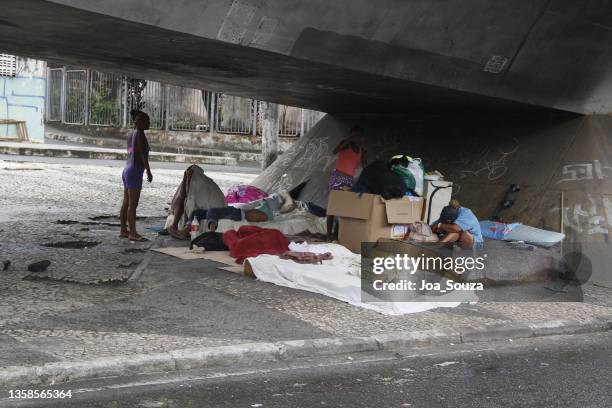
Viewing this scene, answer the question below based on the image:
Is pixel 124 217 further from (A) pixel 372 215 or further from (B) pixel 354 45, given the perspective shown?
(B) pixel 354 45

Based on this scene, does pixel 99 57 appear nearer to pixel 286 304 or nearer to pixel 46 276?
pixel 46 276

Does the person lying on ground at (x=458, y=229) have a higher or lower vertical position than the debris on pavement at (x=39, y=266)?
higher

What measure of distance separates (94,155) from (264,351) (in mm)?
25748

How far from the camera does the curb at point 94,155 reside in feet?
97.0

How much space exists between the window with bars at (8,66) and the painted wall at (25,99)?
182 millimetres

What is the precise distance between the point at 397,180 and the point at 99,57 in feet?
13.8

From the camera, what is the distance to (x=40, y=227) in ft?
40.2

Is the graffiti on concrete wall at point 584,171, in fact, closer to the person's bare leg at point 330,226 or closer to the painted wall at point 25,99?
the person's bare leg at point 330,226

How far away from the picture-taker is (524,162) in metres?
11.9

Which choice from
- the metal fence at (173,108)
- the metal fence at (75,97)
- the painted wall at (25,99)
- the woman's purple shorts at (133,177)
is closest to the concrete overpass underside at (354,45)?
the woman's purple shorts at (133,177)

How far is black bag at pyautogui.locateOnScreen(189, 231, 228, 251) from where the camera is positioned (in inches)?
428

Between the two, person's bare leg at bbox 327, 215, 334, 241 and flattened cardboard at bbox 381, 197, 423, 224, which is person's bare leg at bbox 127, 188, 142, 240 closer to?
person's bare leg at bbox 327, 215, 334, 241

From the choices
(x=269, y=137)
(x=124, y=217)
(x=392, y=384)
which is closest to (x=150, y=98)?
(x=269, y=137)

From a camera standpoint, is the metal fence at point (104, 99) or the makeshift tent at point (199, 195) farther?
the metal fence at point (104, 99)
